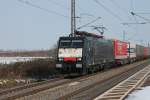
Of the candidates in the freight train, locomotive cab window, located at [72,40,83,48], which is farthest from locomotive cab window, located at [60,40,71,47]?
locomotive cab window, located at [72,40,83,48]

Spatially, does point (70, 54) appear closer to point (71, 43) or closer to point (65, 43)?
point (71, 43)

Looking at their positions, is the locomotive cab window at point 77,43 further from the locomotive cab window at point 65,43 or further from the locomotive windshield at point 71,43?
the locomotive cab window at point 65,43

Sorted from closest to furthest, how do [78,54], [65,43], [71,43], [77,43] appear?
[78,54]
[77,43]
[71,43]
[65,43]

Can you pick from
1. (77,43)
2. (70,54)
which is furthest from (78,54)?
(77,43)

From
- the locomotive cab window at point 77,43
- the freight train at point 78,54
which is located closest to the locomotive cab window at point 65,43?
the freight train at point 78,54

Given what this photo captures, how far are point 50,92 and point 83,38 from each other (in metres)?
12.1

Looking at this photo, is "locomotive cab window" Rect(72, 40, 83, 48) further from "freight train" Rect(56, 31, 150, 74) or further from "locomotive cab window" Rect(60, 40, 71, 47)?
"locomotive cab window" Rect(60, 40, 71, 47)

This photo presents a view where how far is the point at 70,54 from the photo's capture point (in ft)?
106

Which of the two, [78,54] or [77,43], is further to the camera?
[77,43]

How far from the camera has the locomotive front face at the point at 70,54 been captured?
104 ft

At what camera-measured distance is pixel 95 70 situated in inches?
1492

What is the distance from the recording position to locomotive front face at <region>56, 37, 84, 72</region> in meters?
31.8

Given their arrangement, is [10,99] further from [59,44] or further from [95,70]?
[95,70]

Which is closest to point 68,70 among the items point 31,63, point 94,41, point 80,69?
point 80,69
